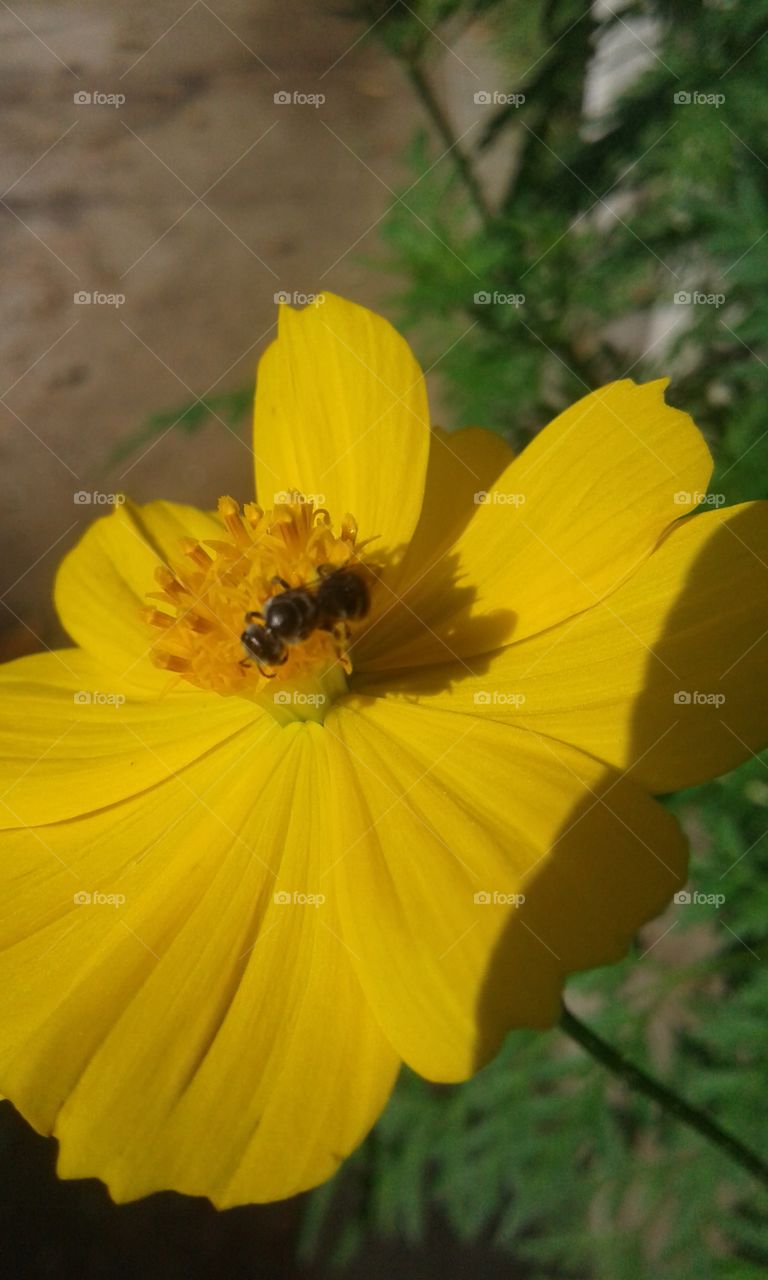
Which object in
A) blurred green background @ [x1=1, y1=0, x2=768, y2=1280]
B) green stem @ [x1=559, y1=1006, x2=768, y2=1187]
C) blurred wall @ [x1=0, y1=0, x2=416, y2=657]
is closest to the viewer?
green stem @ [x1=559, y1=1006, x2=768, y2=1187]

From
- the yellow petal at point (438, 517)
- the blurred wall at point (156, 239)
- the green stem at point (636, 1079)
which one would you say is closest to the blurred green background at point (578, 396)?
the green stem at point (636, 1079)

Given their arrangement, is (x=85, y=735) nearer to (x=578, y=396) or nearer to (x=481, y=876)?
(x=481, y=876)

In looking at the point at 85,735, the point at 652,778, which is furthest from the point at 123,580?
the point at 652,778

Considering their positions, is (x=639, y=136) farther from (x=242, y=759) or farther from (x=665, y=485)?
(x=242, y=759)

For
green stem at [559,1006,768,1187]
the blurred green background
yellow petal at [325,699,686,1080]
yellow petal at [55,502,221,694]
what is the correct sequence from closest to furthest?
yellow petal at [325,699,686,1080]
green stem at [559,1006,768,1187]
yellow petal at [55,502,221,694]
the blurred green background

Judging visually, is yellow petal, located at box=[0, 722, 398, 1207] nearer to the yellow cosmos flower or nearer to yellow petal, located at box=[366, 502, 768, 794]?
the yellow cosmos flower

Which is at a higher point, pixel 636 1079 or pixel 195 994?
pixel 195 994

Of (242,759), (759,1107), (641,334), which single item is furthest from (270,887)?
(641,334)

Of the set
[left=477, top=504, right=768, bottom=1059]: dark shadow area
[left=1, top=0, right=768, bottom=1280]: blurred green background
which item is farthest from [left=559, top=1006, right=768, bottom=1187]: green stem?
[left=1, top=0, right=768, bottom=1280]: blurred green background
